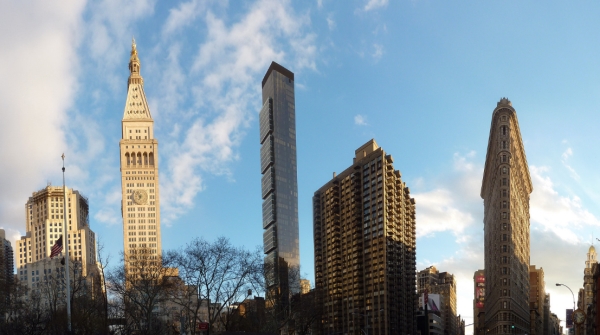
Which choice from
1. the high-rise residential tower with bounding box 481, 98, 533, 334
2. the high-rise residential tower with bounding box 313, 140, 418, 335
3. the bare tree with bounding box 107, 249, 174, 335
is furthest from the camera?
the high-rise residential tower with bounding box 313, 140, 418, 335

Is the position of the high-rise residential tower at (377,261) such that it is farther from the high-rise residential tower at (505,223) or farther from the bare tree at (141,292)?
the bare tree at (141,292)

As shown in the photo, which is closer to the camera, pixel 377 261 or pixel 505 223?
pixel 505 223

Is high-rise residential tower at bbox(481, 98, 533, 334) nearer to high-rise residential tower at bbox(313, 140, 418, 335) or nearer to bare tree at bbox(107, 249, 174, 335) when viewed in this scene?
high-rise residential tower at bbox(313, 140, 418, 335)

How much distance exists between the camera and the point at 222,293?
92000 mm

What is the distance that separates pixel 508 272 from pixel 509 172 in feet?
72.2

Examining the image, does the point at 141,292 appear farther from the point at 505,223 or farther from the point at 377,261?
the point at 377,261

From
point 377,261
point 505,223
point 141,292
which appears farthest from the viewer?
point 377,261

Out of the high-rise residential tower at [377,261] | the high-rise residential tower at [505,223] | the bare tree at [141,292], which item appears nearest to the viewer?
the bare tree at [141,292]

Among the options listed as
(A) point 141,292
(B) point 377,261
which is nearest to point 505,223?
(B) point 377,261

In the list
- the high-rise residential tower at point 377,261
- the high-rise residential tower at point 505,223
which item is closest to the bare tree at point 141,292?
the high-rise residential tower at point 505,223

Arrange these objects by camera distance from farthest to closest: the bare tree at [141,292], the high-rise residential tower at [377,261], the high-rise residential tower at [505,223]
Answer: the high-rise residential tower at [377,261] < the high-rise residential tower at [505,223] < the bare tree at [141,292]

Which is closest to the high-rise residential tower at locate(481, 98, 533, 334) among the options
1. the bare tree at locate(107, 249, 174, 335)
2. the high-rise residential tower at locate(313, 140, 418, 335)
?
the high-rise residential tower at locate(313, 140, 418, 335)

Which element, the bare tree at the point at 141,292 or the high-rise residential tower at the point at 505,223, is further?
the high-rise residential tower at the point at 505,223

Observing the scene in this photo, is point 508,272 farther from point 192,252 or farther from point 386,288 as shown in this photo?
point 192,252
